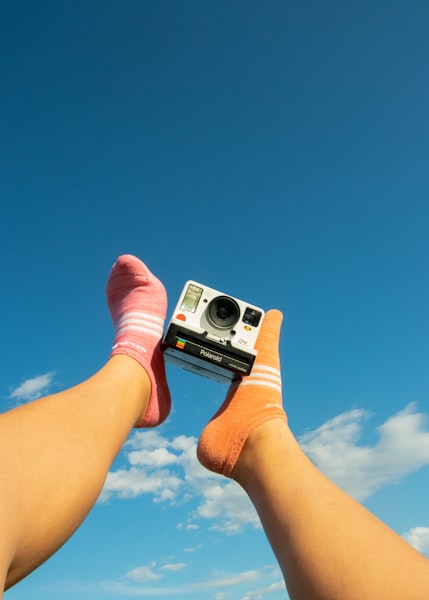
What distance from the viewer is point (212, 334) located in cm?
316

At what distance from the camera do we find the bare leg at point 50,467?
4.58 ft

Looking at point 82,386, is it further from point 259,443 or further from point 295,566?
point 295,566

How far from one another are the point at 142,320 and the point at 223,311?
0.55 m

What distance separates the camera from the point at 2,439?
1.53 meters

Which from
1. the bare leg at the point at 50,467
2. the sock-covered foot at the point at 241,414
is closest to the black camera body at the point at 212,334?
the sock-covered foot at the point at 241,414

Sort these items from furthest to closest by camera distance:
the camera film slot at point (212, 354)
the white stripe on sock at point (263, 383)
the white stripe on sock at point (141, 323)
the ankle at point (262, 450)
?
the white stripe on sock at point (141, 323), the camera film slot at point (212, 354), the white stripe on sock at point (263, 383), the ankle at point (262, 450)

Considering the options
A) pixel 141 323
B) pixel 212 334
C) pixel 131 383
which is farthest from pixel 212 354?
pixel 131 383

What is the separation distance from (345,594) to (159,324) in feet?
7.11

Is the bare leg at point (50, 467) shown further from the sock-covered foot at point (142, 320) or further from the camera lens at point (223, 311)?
the camera lens at point (223, 311)

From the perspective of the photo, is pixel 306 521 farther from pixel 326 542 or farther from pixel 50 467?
pixel 50 467

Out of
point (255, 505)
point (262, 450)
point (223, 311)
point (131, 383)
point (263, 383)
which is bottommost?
point (255, 505)

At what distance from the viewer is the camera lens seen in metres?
3.22

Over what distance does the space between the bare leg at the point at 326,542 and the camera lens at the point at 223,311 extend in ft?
4.02

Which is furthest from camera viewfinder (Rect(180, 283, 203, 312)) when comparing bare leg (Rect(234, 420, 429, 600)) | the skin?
bare leg (Rect(234, 420, 429, 600))
